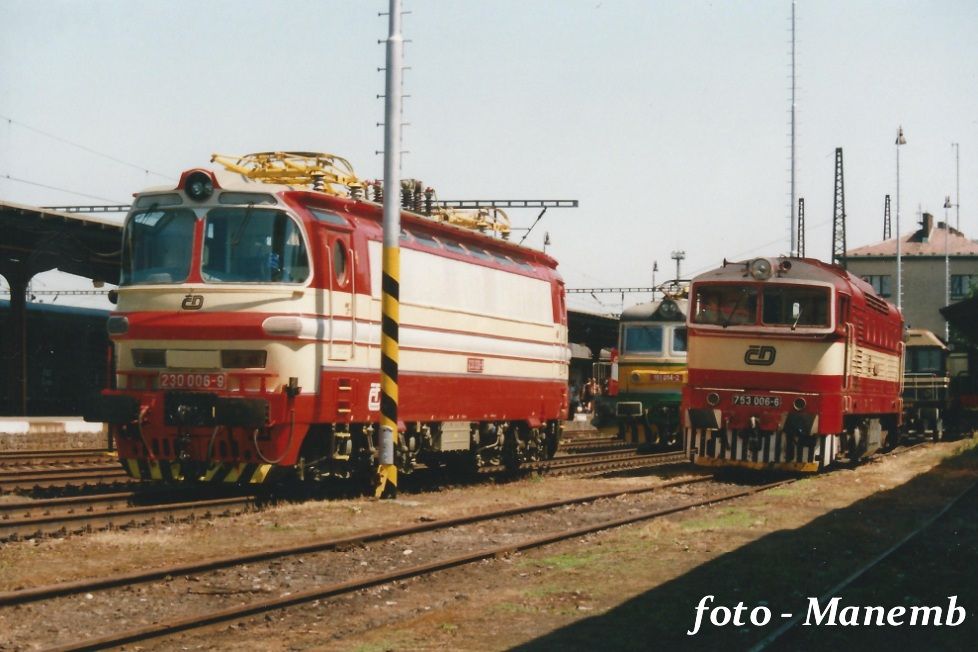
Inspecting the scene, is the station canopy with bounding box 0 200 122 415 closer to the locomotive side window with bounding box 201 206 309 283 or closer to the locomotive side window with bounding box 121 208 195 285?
the locomotive side window with bounding box 121 208 195 285

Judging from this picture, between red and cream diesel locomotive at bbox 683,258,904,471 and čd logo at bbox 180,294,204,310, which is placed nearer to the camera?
čd logo at bbox 180,294,204,310

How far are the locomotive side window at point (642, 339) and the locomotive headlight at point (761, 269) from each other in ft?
19.2

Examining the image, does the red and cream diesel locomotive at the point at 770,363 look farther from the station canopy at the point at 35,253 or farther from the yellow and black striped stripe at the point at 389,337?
the station canopy at the point at 35,253

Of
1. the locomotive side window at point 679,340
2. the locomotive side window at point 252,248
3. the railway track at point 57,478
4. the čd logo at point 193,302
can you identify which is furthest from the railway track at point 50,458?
the locomotive side window at point 679,340

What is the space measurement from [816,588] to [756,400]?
1078 centimetres

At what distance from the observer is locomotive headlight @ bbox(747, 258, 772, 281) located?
20.9m

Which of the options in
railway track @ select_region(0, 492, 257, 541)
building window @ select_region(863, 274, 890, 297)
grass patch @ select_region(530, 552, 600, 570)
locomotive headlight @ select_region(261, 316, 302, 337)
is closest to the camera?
grass patch @ select_region(530, 552, 600, 570)

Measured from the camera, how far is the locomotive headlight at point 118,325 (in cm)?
1457

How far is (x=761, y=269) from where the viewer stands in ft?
68.8

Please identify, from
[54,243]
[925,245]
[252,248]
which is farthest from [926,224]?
[252,248]

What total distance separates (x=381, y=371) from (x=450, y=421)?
2506 millimetres

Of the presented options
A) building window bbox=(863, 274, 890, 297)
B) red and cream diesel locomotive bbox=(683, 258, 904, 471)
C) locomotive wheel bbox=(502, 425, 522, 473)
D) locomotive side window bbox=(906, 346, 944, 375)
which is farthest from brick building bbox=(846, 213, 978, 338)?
locomotive wheel bbox=(502, 425, 522, 473)

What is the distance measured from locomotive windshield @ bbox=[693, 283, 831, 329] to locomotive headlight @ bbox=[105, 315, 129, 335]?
→ 34.3 ft

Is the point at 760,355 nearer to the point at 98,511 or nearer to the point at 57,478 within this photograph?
the point at 57,478
